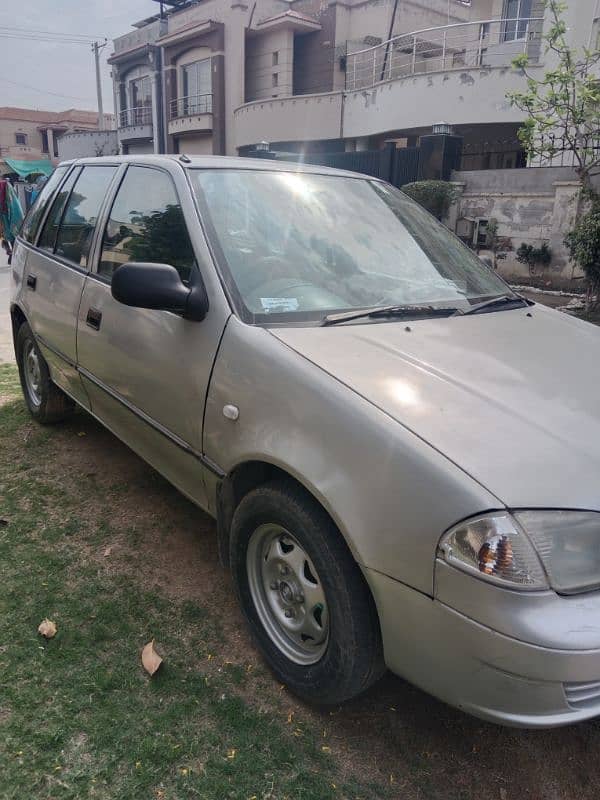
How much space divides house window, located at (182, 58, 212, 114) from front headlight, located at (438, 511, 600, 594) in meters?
32.9

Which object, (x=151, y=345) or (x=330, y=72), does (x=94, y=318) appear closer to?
(x=151, y=345)

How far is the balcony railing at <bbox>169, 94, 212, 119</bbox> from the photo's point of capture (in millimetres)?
31578

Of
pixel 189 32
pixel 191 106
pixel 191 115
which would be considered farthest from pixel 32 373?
pixel 191 106

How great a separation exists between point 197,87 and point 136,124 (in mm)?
7704

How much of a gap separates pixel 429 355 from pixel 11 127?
66.2 metres

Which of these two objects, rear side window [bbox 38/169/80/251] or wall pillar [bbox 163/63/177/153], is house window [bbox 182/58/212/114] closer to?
wall pillar [bbox 163/63/177/153]

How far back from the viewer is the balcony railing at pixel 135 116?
3806 cm

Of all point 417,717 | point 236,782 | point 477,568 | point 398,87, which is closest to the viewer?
point 477,568

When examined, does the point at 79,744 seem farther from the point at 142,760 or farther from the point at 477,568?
the point at 477,568

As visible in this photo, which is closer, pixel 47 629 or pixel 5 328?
pixel 47 629

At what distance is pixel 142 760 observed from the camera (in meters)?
2.10

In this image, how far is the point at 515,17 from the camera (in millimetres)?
20797

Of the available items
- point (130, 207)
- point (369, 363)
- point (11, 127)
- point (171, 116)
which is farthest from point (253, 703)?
point (11, 127)

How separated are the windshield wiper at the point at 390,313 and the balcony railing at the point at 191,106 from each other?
31294mm
